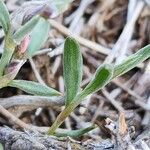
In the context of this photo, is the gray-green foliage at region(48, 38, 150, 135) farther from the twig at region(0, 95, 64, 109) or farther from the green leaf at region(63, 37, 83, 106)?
the twig at region(0, 95, 64, 109)

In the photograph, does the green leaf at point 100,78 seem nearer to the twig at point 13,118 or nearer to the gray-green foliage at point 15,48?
the gray-green foliage at point 15,48

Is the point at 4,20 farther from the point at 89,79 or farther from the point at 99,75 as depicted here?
the point at 89,79

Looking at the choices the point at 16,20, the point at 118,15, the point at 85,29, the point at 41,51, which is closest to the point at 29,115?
the point at 41,51

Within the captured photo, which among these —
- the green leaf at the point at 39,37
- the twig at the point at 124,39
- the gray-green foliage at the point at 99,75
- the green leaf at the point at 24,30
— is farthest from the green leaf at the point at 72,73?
the twig at the point at 124,39

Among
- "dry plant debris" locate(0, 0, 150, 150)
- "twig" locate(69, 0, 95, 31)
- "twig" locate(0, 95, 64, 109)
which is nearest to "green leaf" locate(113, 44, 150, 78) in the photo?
"dry plant debris" locate(0, 0, 150, 150)

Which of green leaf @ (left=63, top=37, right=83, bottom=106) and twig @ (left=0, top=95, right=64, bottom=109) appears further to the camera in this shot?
twig @ (left=0, top=95, right=64, bottom=109)
